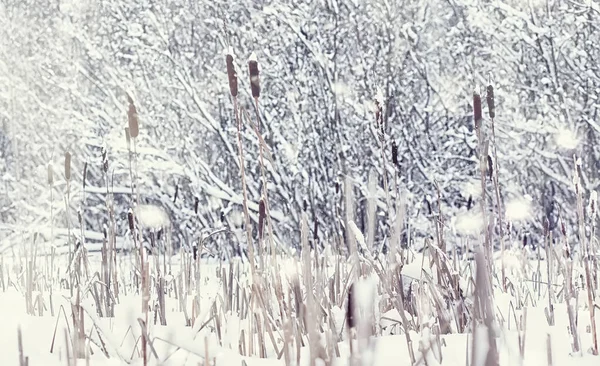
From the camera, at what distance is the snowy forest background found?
958 centimetres

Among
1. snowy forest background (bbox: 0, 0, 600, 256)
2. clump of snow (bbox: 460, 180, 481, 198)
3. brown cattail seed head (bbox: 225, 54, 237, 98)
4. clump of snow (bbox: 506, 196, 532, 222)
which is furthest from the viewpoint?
clump of snow (bbox: 506, 196, 532, 222)

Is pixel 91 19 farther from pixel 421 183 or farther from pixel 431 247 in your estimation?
pixel 431 247

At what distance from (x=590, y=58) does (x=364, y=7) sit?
2822 mm

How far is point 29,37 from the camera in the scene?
10.9 m

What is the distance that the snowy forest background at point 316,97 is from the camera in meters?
9.58

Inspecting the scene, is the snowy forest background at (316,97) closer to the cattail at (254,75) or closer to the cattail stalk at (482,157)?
the cattail stalk at (482,157)

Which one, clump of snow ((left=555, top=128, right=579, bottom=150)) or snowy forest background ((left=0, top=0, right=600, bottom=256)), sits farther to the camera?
snowy forest background ((left=0, top=0, right=600, bottom=256))

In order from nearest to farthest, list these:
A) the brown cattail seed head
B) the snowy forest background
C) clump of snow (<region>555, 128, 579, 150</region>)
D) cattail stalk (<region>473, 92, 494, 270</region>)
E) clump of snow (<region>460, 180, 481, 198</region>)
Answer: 1. the brown cattail seed head
2. cattail stalk (<region>473, 92, 494, 270</region>)
3. clump of snow (<region>555, 128, 579, 150</region>)
4. the snowy forest background
5. clump of snow (<region>460, 180, 481, 198</region>)

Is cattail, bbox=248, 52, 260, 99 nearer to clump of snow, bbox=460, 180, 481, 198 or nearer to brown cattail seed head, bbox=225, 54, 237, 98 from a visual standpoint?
brown cattail seed head, bbox=225, 54, 237, 98

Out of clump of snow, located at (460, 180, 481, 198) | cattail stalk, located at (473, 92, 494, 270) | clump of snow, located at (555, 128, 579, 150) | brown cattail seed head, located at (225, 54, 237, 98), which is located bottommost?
cattail stalk, located at (473, 92, 494, 270)

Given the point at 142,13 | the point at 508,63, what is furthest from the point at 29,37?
the point at 508,63

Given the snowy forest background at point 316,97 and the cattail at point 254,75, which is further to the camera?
the snowy forest background at point 316,97

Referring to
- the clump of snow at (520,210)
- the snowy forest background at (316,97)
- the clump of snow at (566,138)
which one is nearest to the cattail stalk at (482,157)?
the snowy forest background at (316,97)

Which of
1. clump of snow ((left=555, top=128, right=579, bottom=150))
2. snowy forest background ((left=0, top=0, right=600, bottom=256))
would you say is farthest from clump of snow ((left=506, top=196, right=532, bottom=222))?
clump of snow ((left=555, top=128, right=579, bottom=150))
